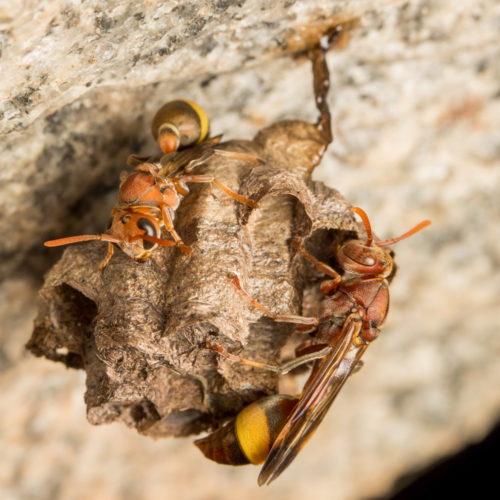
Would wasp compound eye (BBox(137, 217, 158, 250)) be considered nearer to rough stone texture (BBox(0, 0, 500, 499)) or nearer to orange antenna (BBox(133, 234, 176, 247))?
orange antenna (BBox(133, 234, 176, 247))

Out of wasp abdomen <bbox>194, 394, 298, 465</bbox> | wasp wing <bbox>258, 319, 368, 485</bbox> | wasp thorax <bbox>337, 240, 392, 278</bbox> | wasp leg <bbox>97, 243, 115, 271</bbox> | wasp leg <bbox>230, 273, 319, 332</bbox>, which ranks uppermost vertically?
wasp leg <bbox>97, 243, 115, 271</bbox>

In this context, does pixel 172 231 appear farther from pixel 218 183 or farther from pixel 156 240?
pixel 218 183

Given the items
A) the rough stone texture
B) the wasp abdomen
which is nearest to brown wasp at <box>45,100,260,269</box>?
the rough stone texture

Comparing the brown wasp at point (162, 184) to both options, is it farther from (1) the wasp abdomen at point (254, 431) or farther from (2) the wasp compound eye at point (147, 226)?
(1) the wasp abdomen at point (254, 431)

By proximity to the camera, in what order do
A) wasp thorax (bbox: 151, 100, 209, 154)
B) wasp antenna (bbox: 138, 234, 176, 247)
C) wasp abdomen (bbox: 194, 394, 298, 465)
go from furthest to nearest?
wasp thorax (bbox: 151, 100, 209, 154) < wasp abdomen (bbox: 194, 394, 298, 465) < wasp antenna (bbox: 138, 234, 176, 247)

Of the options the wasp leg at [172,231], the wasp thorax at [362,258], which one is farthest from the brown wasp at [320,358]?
the wasp leg at [172,231]

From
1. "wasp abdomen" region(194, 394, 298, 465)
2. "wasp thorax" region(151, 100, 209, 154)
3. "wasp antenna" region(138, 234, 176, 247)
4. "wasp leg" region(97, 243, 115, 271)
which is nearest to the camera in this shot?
"wasp antenna" region(138, 234, 176, 247)

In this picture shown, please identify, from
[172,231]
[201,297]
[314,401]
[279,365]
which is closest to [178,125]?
[172,231]
